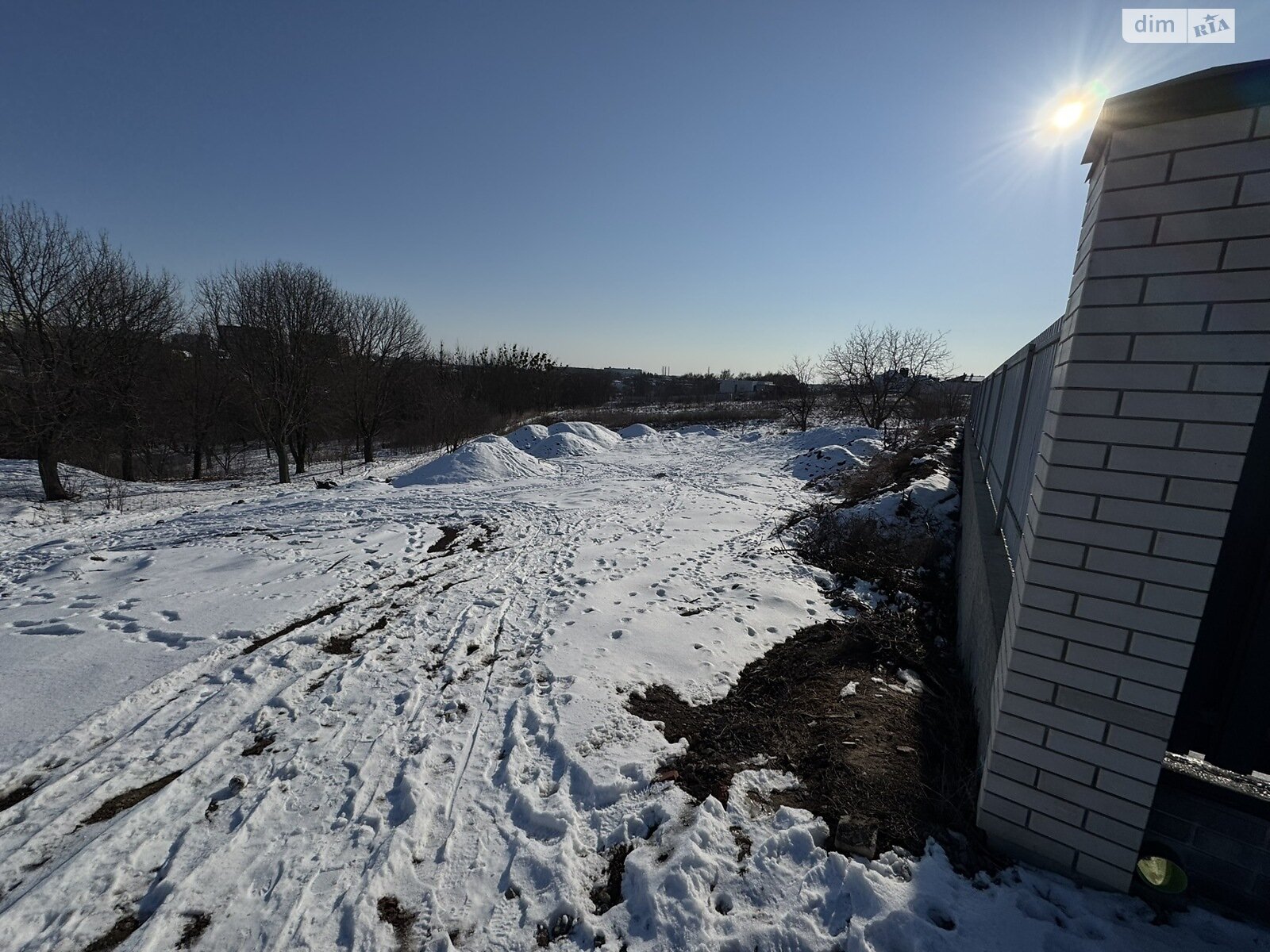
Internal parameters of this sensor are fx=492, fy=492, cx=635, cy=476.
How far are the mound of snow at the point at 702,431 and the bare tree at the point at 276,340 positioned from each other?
1727 cm

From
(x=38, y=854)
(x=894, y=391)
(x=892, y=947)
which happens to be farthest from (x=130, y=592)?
(x=894, y=391)

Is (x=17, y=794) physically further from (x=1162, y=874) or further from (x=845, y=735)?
(x=1162, y=874)

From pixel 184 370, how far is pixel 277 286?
6.03 metres

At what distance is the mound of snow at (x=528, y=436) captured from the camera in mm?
21406

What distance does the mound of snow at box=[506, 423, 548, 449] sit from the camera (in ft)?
70.2

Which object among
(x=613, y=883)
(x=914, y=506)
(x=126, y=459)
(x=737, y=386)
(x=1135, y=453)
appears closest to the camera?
(x=1135, y=453)

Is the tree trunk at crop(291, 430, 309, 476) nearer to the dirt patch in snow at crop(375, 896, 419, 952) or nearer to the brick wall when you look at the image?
the dirt patch in snow at crop(375, 896, 419, 952)

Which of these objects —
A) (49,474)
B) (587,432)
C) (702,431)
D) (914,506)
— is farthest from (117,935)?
(702,431)

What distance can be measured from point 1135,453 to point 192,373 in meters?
27.3

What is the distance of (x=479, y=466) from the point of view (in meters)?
14.5

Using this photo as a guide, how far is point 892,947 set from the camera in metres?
1.83

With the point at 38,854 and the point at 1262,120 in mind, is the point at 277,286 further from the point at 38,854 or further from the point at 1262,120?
the point at 1262,120

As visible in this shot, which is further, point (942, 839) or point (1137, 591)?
point (942, 839)

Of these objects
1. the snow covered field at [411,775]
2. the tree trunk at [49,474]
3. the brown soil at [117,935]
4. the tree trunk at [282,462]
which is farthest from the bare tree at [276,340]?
the brown soil at [117,935]
